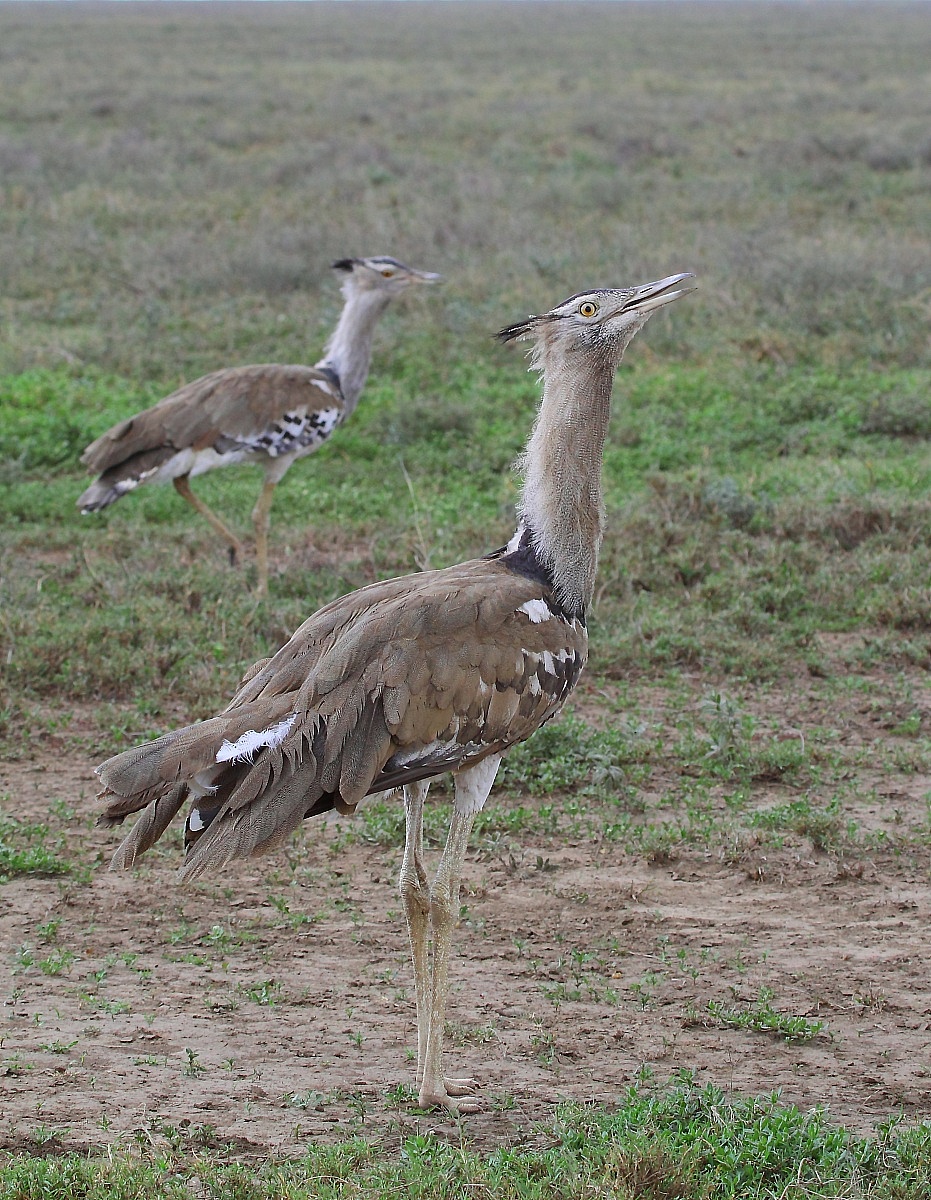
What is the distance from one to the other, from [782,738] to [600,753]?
78 cm

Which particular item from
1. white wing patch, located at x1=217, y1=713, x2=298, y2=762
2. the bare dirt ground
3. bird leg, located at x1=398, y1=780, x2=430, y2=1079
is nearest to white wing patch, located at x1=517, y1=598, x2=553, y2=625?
bird leg, located at x1=398, y1=780, x2=430, y2=1079

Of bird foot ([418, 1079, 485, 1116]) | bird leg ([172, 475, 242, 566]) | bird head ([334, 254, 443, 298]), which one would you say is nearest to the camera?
bird foot ([418, 1079, 485, 1116])

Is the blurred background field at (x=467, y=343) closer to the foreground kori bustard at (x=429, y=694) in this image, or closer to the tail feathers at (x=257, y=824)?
the foreground kori bustard at (x=429, y=694)

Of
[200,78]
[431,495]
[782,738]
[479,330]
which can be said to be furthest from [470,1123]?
[200,78]

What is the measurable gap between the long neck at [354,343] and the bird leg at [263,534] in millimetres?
700

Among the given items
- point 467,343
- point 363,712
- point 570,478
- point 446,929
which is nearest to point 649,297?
point 570,478

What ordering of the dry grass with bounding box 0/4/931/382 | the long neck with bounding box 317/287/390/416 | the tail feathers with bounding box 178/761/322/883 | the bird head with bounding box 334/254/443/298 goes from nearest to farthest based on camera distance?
the tail feathers with bounding box 178/761/322/883
the long neck with bounding box 317/287/390/416
the bird head with bounding box 334/254/443/298
the dry grass with bounding box 0/4/931/382

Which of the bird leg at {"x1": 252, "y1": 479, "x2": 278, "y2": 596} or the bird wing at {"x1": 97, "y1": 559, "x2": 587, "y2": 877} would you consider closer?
the bird wing at {"x1": 97, "y1": 559, "x2": 587, "y2": 877}

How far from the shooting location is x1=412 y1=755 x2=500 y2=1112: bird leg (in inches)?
133

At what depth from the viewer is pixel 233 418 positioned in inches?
278

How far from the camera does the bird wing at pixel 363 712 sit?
3.17 metres

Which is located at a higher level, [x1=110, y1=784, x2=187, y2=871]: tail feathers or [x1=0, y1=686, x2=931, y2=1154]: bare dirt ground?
[x1=110, y1=784, x2=187, y2=871]: tail feathers

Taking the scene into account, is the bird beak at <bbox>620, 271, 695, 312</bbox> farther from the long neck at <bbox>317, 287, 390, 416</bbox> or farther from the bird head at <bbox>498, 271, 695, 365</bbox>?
the long neck at <bbox>317, 287, 390, 416</bbox>

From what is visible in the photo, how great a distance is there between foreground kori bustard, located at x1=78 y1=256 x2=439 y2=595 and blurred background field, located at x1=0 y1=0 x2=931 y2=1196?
1.13 ft
